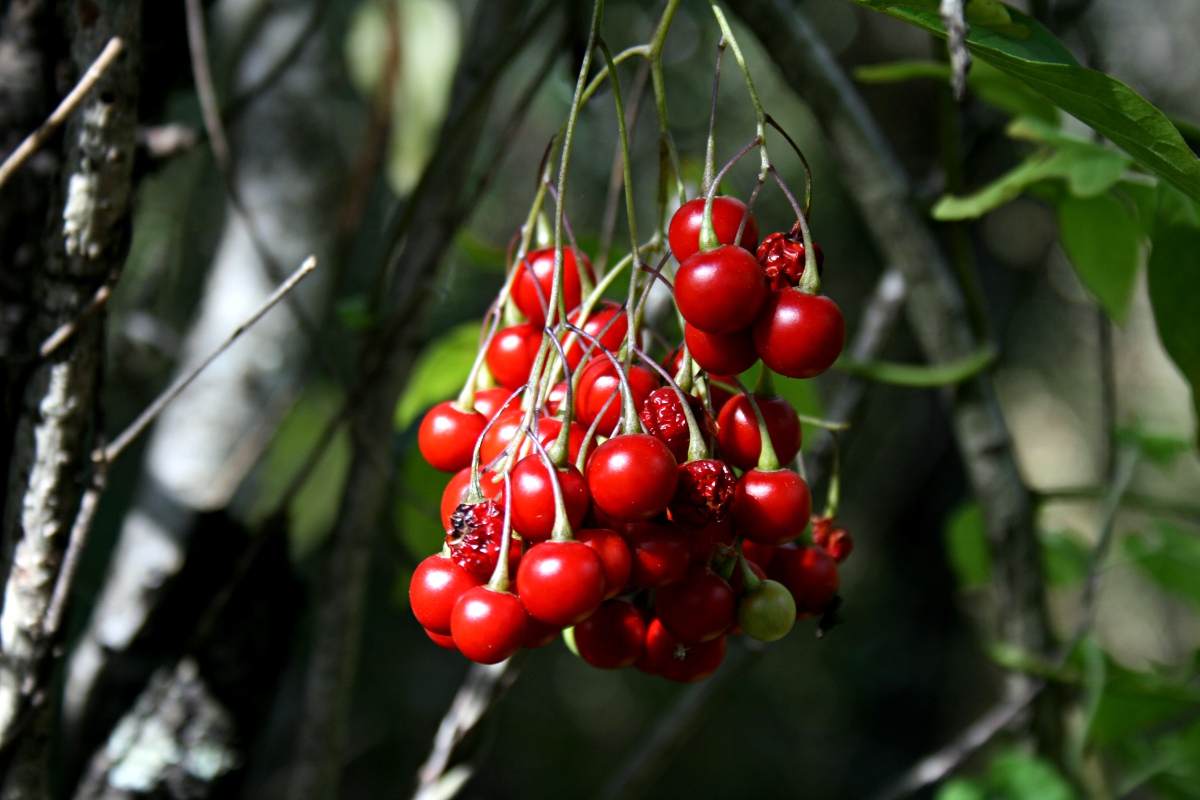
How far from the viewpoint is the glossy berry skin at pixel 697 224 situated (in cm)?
31

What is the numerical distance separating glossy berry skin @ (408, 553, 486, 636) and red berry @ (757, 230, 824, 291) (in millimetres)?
147

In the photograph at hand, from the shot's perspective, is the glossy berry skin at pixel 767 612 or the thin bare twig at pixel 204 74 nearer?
the glossy berry skin at pixel 767 612

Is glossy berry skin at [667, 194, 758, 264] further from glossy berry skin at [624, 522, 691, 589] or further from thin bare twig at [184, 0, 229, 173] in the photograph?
thin bare twig at [184, 0, 229, 173]

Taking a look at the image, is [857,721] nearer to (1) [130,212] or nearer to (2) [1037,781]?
(2) [1037,781]

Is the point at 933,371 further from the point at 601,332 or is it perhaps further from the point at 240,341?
the point at 240,341

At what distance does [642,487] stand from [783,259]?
0.10 metres

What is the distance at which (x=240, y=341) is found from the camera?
71cm

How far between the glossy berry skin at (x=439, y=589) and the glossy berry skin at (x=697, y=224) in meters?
0.13

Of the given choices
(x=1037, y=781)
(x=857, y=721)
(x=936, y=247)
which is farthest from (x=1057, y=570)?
(x=857, y=721)

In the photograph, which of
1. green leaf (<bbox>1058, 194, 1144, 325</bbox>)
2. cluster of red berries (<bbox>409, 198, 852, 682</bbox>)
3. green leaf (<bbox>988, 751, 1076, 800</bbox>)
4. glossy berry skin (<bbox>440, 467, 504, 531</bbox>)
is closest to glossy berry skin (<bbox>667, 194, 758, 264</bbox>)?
cluster of red berries (<bbox>409, 198, 852, 682</bbox>)

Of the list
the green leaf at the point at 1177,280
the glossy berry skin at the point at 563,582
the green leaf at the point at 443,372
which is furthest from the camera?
the green leaf at the point at 443,372

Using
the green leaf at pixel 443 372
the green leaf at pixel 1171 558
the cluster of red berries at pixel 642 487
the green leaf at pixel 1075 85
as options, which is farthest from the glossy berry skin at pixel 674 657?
the green leaf at pixel 1171 558

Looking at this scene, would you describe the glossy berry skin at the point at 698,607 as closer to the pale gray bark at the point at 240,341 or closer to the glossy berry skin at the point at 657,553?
the glossy berry skin at the point at 657,553

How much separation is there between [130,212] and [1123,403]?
282 cm
